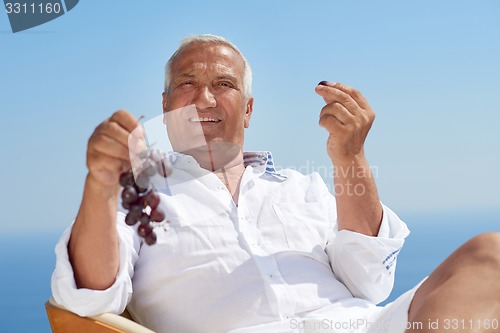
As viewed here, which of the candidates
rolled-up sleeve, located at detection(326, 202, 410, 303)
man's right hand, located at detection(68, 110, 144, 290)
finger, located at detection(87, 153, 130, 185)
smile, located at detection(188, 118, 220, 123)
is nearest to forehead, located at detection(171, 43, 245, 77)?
smile, located at detection(188, 118, 220, 123)

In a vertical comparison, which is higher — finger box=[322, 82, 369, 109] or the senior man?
finger box=[322, 82, 369, 109]

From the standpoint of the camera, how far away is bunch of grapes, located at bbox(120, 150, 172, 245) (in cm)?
141

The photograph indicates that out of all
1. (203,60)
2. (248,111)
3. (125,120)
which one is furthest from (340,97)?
(125,120)

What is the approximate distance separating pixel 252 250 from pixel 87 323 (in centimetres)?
62

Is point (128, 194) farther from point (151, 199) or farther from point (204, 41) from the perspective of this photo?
point (204, 41)

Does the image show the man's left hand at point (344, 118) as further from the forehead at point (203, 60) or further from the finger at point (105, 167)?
the finger at point (105, 167)

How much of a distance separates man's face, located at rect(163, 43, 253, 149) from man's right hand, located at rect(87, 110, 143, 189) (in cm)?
111

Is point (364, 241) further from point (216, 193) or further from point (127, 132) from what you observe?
point (127, 132)

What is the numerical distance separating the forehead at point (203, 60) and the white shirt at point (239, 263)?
421mm

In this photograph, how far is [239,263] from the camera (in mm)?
2121

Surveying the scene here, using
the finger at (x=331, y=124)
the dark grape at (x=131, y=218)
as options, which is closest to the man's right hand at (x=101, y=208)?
the dark grape at (x=131, y=218)

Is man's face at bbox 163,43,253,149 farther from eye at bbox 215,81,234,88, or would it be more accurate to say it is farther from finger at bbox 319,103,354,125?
finger at bbox 319,103,354,125

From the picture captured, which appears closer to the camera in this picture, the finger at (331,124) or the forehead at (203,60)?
the finger at (331,124)

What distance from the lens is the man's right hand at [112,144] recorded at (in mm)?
1440
